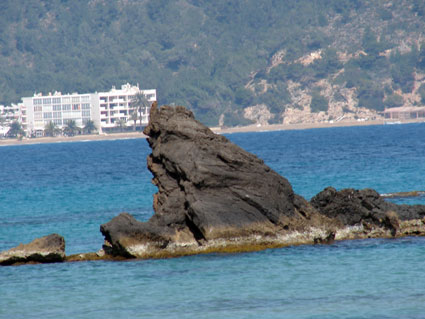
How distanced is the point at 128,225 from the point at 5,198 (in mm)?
33629

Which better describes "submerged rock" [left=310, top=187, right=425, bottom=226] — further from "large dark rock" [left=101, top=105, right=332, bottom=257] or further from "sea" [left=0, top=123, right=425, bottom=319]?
"large dark rock" [left=101, top=105, right=332, bottom=257]

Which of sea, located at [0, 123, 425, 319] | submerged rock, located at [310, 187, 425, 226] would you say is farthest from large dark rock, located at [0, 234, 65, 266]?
submerged rock, located at [310, 187, 425, 226]

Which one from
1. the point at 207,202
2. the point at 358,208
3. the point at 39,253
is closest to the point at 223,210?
the point at 207,202

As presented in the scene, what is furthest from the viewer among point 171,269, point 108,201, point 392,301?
point 108,201

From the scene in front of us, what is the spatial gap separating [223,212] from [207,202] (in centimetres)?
58

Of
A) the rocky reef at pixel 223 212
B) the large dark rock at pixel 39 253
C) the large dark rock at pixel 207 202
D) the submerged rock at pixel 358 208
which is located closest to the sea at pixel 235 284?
the large dark rock at pixel 39 253

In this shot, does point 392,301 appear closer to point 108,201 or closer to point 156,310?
point 156,310

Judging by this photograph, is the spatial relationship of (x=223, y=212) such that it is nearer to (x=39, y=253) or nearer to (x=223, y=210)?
(x=223, y=210)

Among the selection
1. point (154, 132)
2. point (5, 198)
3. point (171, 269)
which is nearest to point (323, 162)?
point (5, 198)

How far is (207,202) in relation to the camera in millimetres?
28078

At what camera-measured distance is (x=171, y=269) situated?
26172mm

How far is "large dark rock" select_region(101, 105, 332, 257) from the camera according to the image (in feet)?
91.2

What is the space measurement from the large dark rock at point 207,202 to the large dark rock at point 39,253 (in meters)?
1.48

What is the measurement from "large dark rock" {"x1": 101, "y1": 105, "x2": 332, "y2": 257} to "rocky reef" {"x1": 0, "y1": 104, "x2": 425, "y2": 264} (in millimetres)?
29
